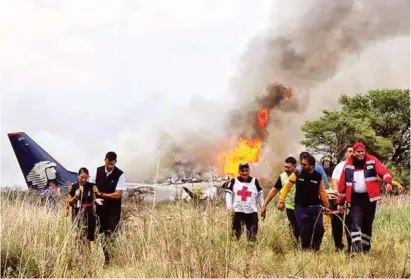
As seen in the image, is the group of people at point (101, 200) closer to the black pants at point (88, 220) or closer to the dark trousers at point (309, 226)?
the black pants at point (88, 220)

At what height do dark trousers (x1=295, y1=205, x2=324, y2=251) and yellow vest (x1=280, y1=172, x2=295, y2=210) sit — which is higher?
yellow vest (x1=280, y1=172, x2=295, y2=210)

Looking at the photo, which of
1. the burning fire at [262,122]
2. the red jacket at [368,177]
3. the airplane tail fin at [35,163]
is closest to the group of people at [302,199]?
the red jacket at [368,177]

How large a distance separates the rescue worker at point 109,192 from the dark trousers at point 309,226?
2541mm

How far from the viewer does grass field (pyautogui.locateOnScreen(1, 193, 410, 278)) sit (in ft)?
18.2

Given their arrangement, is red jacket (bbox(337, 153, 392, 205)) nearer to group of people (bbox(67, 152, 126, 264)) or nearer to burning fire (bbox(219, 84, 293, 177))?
group of people (bbox(67, 152, 126, 264))

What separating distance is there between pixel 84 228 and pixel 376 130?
27.7 meters

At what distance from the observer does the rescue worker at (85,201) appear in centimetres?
790

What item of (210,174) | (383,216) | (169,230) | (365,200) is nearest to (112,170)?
(210,174)

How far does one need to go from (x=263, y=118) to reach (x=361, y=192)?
95.6 feet

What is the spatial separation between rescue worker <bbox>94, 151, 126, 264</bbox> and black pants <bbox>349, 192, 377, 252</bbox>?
3169 millimetres

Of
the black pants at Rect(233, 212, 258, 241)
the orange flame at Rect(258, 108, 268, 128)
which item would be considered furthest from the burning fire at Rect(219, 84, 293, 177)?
the black pants at Rect(233, 212, 258, 241)

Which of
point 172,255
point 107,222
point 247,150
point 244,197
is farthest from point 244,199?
point 247,150

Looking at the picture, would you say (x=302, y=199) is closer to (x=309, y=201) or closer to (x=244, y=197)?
(x=309, y=201)

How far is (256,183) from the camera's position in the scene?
29.1 feet
